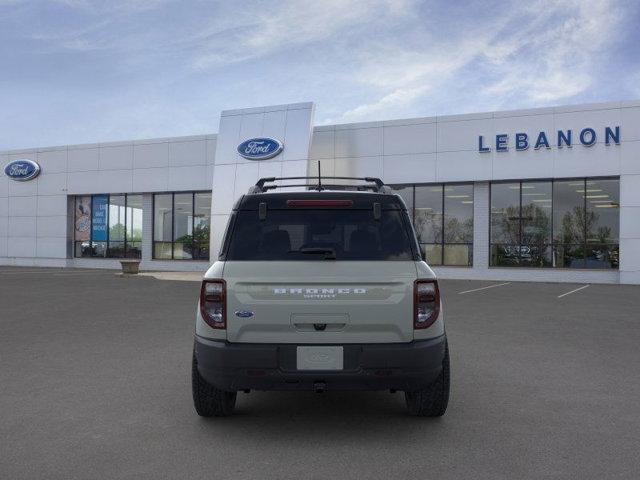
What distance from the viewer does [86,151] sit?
107 feet

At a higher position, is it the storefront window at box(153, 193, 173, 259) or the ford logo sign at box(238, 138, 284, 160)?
the ford logo sign at box(238, 138, 284, 160)

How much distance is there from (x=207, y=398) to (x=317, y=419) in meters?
0.94

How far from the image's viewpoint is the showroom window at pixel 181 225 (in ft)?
100

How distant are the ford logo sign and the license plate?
2174 centimetres

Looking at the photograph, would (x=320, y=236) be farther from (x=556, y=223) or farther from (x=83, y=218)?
(x=83, y=218)

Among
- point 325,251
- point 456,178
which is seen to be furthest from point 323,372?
point 456,178

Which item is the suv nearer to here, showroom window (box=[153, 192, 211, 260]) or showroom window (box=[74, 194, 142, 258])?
showroom window (box=[153, 192, 211, 260])

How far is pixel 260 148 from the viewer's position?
2580 centimetres

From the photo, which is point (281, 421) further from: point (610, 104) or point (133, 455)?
point (610, 104)

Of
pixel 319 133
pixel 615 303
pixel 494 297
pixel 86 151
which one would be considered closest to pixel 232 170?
pixel 319 133

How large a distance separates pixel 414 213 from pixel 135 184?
586 inches

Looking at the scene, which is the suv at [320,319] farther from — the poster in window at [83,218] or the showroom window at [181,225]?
the poster in window at [83,218]

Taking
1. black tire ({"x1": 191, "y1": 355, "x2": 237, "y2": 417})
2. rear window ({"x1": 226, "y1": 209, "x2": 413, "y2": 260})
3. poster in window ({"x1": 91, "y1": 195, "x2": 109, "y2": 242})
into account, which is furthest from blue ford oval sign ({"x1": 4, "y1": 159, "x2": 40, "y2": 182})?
rear window ({"x1": 226, "y1": 209, "x2": 413, "y2": 260})

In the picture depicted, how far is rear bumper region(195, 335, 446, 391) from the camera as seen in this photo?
429 cm
